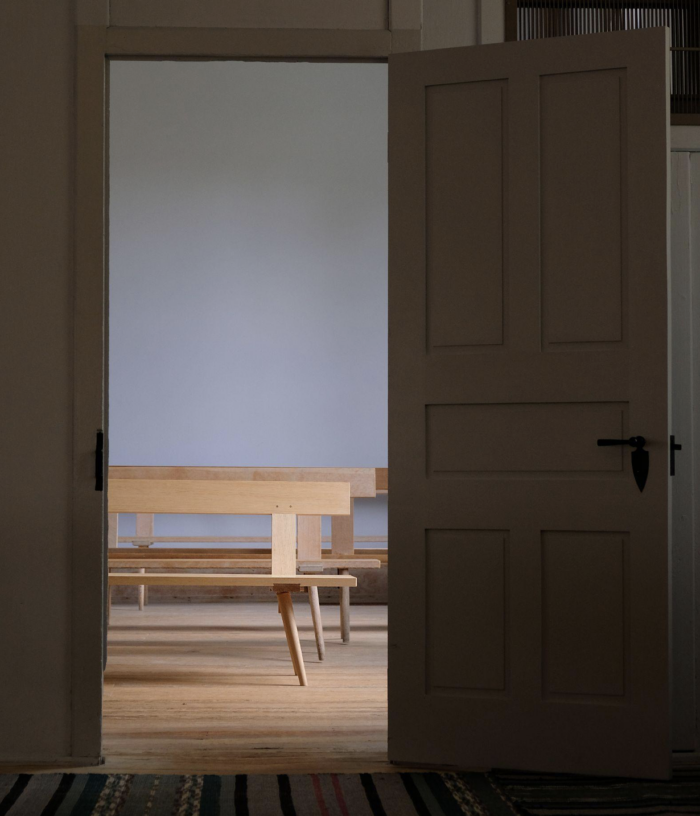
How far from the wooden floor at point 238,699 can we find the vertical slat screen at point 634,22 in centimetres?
244

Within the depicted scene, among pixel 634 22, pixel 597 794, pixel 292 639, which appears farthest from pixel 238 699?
pixel 634 22

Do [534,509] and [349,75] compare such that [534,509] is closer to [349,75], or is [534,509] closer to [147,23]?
[147,23]

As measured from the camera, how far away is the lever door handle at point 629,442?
291 centimetres

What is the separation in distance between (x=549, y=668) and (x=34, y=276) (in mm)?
2027

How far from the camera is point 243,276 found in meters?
7.54

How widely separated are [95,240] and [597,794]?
225cm

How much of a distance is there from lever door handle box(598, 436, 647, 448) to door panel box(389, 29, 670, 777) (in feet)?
0.09

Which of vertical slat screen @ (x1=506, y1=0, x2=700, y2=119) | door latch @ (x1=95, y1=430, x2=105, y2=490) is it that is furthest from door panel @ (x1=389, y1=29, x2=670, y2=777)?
door latch @ (x1=95, y1=430, x2=105, y2=490)

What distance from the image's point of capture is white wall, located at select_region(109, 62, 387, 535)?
749cm

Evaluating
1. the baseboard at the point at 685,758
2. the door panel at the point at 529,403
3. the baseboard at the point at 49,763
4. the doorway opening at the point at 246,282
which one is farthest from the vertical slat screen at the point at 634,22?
the doorway opening at the point at 246,282

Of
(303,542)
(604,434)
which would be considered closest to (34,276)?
(604,434)

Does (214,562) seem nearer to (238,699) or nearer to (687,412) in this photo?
(238,699)

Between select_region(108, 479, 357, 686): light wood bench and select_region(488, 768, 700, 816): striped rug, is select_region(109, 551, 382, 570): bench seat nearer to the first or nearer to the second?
select_region(108, 479, 357, 686): light wood bench

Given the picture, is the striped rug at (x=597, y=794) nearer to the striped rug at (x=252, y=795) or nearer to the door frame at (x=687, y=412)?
the striped rug at (x=252, y=795)
